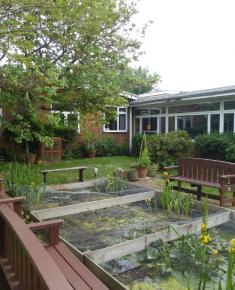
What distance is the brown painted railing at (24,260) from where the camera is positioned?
157 centimetres

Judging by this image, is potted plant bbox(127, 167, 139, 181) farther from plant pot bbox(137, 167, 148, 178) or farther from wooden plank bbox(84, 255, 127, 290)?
wooden plank bbox(84, 255, 127, 290)

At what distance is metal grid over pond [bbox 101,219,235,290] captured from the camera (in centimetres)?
309

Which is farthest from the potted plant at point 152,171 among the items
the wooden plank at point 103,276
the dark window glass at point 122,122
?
the wooden plank at point 103,276

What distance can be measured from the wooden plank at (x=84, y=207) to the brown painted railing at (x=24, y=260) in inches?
57.2

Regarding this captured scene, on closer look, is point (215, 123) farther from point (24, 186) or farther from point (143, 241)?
point (143, 241)

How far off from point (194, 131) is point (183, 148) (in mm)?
2022

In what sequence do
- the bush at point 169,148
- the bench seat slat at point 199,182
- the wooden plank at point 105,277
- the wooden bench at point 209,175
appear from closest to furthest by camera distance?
the wooden plank at point 105,277, the wooden bench at point 209,175, the bench seat slat at point 199,182, the bush at point 169,148

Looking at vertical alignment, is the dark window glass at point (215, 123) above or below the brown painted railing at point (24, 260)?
above

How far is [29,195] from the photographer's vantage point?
5785mm

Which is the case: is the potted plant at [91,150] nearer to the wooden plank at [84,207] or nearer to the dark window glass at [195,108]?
the dark window glass at [195,108]

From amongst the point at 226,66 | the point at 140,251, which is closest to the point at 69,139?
the point at 140,251

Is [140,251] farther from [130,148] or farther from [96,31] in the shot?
[130,148]

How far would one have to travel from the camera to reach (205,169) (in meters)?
6.63

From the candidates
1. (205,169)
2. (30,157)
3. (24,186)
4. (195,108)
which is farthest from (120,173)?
(195,108)
